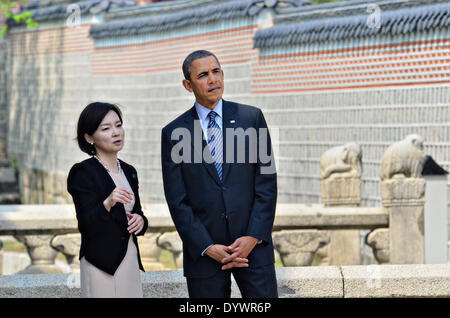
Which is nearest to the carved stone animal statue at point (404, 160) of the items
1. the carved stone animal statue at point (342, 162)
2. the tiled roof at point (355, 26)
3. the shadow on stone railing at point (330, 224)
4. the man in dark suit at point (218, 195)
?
the shadow on stone railing at point (330, 224)

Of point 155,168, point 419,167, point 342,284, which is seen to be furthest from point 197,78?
point 155,168

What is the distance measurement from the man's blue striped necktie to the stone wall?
6359 mm

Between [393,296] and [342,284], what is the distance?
0.95 feet

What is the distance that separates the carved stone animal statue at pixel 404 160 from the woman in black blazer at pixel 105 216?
171 inches

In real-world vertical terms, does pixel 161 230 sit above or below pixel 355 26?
below

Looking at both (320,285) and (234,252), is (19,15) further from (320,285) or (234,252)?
(234,252)

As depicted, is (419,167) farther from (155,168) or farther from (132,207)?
(155,168)

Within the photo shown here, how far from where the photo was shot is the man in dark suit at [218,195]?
445 cm

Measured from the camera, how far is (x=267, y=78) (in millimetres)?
13336

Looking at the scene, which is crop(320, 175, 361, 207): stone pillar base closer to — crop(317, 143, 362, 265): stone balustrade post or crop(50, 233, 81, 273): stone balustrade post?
crop(317, 143, 362, 265): stone balustrade post

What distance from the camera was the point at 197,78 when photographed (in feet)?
14.7

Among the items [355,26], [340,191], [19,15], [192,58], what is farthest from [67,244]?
[19,15]

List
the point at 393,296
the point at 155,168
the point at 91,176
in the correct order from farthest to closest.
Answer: the point at 155,168
the point at 393,296
the point at 91,176

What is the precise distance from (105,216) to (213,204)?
1.54 ft
